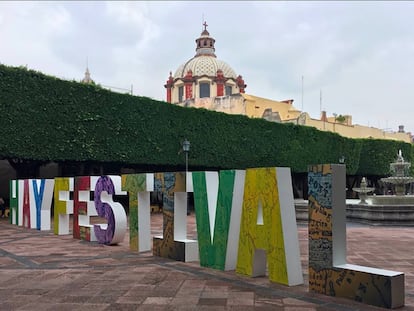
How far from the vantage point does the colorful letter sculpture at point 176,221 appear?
25.1 ft

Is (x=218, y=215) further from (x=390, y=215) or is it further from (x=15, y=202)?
(x=390, y=215)

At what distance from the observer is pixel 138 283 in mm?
5945

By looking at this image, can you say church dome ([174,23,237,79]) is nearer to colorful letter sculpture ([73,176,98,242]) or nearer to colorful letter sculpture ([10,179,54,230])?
colorful letter sculpture ([10,179,54,230])

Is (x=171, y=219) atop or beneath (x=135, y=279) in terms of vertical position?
atop

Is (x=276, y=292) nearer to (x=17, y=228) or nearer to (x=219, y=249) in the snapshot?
(x=219, y=249)

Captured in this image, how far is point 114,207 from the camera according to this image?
954cm

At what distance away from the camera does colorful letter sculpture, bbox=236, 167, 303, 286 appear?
5.72 meters

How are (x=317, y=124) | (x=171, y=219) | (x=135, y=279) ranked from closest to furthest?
(x=135, y=279)
(x=171, y=219)
(x=317, y=124)

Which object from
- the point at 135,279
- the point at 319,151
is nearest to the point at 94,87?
the point at 135,279

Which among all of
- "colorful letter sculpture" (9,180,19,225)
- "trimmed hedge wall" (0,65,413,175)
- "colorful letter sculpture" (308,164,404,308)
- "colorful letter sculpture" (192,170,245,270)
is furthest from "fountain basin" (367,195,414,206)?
"colorful letter sculpture" (9,180,19,225)

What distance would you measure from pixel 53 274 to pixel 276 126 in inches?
854

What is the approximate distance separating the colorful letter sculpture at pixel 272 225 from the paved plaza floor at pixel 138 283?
217mm

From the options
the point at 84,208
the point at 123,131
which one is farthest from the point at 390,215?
the point at 123,131

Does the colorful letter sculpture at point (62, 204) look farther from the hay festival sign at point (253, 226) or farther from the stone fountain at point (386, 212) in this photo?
the stone fountain at point (386, 212)
